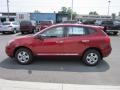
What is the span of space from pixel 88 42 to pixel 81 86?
3.01 metres

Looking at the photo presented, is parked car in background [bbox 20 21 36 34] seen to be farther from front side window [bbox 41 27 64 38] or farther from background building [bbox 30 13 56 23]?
background building [bbox 30 13 56 23]

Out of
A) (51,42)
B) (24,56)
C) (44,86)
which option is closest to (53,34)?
(51,42)

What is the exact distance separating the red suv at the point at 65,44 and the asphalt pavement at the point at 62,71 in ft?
1.46

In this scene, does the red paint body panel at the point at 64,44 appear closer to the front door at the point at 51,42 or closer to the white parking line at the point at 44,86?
the front door at the point at 51,42

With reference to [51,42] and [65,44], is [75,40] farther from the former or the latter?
[51,42]

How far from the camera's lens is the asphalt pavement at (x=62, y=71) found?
24.2 ft

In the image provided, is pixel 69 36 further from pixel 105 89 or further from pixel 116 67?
pixel 105 89

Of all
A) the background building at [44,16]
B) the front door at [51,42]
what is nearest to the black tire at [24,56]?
the front door at [51,42]

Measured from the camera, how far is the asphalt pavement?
739 cm

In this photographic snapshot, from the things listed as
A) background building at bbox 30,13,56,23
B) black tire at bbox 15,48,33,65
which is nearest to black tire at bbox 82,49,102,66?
black tire at bbox 15,48,33,65

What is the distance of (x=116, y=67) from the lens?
9203 mm

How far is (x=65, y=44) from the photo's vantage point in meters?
9.36

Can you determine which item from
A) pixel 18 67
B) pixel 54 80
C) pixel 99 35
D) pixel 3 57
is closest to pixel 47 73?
pixel 54 80

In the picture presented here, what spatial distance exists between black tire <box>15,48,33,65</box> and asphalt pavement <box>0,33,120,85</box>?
0.25 metres
